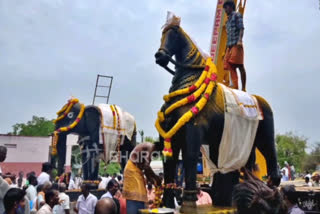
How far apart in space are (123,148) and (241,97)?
7188 mm

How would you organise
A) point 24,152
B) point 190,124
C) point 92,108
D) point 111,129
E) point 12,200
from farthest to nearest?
1. point 24,152
2. point 92,108
3. point 111,129
4. point 190,124
5. point 12,200

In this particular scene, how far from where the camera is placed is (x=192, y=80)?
4.98m

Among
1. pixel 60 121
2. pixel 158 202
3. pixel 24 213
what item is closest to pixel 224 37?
pixel 60 121

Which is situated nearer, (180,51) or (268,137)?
(180,51)

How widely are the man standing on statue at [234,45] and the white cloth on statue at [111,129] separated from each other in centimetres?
535

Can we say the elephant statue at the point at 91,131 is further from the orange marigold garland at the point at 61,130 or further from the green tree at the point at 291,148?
the green tree at the point at 291,148

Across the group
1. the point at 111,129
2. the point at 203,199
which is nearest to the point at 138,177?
the point at 203,199

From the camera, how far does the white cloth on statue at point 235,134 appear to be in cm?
501

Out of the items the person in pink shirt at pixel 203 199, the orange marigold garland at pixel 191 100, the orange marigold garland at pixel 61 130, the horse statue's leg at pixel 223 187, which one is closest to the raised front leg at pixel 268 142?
the horse statue's leg at pixel 223 187

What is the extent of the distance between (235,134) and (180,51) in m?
1.41

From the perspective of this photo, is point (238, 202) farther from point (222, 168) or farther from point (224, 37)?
point (224, 37)

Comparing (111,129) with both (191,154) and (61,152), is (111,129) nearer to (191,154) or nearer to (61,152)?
(61,152)

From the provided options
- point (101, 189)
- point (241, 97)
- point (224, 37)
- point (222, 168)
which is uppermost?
point (224, 37)

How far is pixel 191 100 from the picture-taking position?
4715 mm
